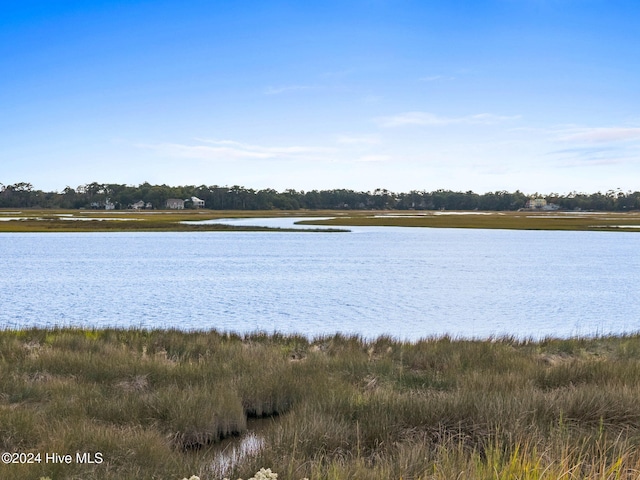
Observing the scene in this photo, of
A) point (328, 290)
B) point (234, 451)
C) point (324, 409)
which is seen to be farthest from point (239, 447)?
point (328, 290)

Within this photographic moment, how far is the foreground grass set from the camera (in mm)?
6398

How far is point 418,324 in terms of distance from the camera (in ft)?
67.2

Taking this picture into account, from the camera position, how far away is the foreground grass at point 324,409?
21.0 ft

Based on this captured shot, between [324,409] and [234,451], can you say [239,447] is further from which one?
[324,409]

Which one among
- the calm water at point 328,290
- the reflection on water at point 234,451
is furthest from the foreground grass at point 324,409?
the calm water at point 328,290

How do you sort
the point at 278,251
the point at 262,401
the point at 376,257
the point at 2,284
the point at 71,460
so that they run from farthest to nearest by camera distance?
the point at 278,251
the point at 376,257
the point at 2,284
the point at 262,401
the point at 71,460

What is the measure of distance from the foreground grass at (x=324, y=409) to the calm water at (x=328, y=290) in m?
5.94

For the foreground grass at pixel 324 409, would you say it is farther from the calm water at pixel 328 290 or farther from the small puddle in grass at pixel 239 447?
the calm water at pixel 328 290

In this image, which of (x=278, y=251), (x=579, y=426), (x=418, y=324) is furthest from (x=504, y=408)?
(x=278, y=251)

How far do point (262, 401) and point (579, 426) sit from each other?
16.0 ft

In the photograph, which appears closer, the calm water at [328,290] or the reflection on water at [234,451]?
the reflection on water at [234,451]

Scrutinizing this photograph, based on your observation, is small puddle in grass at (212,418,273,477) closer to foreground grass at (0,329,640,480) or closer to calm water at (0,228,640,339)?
foreground grass at (0,329,640,480)

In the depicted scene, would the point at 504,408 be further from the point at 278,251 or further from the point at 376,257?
the point at 278,251

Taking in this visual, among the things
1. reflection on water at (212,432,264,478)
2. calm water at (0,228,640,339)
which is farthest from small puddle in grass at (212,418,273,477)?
calm water at (0,228,640,339)
